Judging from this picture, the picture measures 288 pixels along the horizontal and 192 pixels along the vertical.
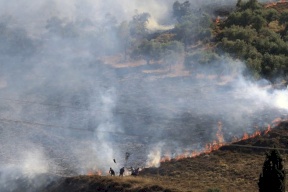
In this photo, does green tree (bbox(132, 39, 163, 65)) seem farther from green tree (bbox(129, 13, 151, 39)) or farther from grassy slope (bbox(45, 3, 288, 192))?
grassy slope (bbox(45, 3, 288, 192))

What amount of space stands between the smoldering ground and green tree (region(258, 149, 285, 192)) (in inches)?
691

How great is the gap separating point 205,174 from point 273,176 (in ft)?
37.6

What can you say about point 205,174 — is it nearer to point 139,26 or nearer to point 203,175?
point 203,175

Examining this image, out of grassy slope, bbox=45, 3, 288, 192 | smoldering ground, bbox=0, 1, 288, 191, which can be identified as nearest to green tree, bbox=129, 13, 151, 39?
smoldering ground, bbox=0, 1, 288, 191

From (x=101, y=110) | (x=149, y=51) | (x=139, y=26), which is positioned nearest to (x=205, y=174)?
(x=101, y=110)

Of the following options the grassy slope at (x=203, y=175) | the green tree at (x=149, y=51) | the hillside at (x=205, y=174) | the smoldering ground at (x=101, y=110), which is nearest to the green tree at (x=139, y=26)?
the smoldering ground at (x=101, y=110)

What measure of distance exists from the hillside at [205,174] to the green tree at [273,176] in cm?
565

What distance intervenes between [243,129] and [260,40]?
95.4 ft

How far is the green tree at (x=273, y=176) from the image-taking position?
31017 millimetres

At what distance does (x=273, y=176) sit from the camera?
102 ft

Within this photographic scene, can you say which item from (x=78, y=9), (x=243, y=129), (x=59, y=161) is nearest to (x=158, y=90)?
(x=243, y=129)

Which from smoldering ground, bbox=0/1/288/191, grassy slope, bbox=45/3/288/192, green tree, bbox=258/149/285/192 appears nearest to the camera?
green tree, bbox=258/149/285/192

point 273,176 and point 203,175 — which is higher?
point 203,175

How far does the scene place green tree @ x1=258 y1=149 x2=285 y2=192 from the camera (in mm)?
31017
